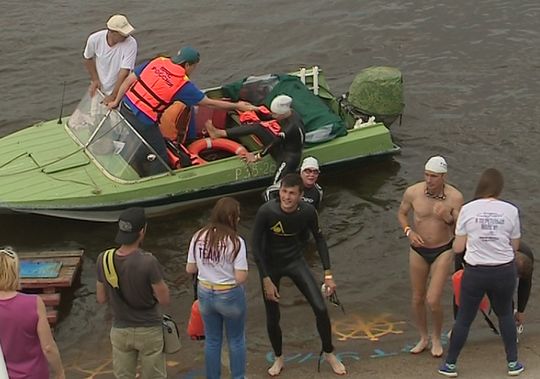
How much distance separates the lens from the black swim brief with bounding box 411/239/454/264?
716 cm

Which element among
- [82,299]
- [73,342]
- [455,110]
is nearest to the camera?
[73,342]

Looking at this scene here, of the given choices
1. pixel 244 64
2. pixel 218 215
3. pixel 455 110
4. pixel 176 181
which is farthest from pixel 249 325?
pixel 244 64

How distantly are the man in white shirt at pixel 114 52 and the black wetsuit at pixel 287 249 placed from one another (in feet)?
13.2

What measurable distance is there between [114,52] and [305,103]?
2.66 metres

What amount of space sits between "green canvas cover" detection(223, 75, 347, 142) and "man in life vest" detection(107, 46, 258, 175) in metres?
1.22

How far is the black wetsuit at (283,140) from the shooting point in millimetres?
10059

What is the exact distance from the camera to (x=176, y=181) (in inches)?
408

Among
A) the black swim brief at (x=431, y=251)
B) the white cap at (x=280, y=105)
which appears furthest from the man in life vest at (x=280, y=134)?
the black swim brief at (x=431, y=251)

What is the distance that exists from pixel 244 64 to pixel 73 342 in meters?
8.40

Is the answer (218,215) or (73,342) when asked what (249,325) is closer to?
(73,342)

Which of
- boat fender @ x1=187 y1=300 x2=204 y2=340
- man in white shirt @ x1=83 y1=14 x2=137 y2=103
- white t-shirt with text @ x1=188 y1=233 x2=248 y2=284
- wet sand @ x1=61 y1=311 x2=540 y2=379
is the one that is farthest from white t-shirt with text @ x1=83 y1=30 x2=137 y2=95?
white t-shirt with text @ x1=188 y1=233 x2=248 y2=284

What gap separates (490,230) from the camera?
6375 mm

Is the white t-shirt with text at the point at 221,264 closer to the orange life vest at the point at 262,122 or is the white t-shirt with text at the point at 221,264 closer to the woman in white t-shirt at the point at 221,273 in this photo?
the woman in white t-shirt at the point at 221,273

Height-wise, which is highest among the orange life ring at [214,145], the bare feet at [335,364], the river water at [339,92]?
the orange life ring at [214,145]
